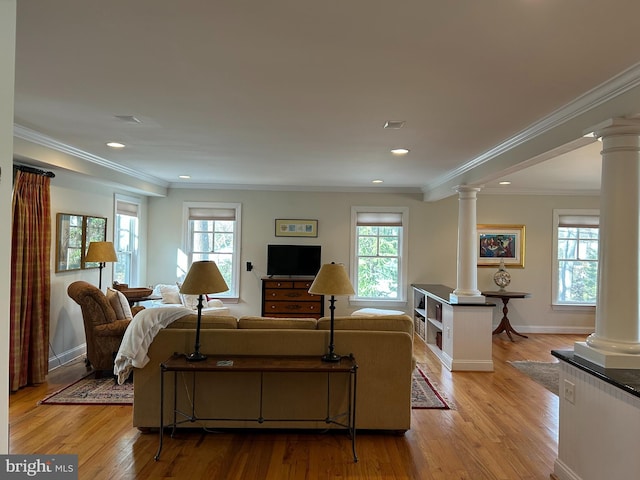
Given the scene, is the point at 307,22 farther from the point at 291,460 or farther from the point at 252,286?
the point at 252,286

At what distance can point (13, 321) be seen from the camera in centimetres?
395

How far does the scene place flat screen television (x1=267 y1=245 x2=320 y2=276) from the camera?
7141mm

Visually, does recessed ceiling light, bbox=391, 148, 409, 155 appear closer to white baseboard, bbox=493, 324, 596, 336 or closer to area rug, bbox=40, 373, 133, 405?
area rug, bbox=40, 373, 133, 405

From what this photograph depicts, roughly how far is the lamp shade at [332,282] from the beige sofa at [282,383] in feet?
1.17

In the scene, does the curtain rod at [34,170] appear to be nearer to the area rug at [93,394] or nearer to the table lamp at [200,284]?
the area rug at [93,394]

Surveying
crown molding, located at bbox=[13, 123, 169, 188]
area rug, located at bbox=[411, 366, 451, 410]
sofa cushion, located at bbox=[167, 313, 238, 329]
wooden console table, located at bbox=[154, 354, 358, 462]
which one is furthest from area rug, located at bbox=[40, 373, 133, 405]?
area rug, located at bbox=[411, 366, 451, 410]

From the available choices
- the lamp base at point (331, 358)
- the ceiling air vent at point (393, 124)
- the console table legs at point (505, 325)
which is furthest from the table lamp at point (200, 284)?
the console table legs at point (505, 325)

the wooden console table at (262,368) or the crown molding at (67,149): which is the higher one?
the crown molding at (67,149)

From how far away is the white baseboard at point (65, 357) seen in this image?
472cm

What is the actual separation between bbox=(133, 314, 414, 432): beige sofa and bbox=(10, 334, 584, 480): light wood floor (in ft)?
0.52

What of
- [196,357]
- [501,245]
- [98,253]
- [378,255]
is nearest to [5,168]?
[196,357]

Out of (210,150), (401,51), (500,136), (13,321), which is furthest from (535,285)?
(13,321)

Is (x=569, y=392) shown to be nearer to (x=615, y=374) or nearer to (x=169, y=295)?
(x=615, y=374)

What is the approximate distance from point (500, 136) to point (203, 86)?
8.04ft
